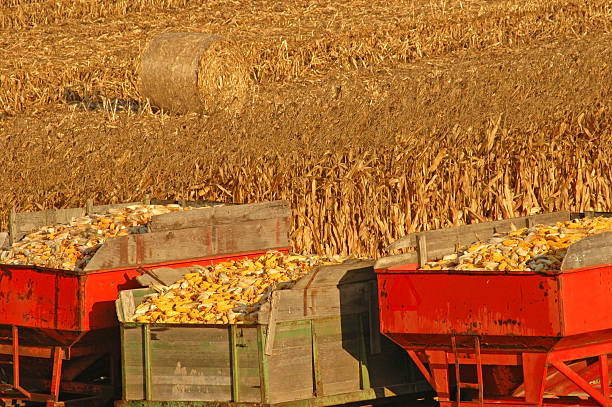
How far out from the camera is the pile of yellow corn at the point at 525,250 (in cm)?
940

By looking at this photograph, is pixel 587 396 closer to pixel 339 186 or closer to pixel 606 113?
pixel 339 186

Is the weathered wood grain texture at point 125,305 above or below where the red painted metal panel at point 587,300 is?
above

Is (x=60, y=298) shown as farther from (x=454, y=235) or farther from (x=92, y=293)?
(x=454, y=235)

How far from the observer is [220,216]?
474 inches

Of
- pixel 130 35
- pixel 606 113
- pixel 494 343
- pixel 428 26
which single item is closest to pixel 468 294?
pixel 494 343

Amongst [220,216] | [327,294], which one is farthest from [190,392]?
[220,216]

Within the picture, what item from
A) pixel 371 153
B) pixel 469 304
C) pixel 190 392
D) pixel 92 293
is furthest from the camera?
pixel 371 153

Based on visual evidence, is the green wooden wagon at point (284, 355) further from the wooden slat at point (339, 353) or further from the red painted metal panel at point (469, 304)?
the red painted metal panel at point (469, 304)

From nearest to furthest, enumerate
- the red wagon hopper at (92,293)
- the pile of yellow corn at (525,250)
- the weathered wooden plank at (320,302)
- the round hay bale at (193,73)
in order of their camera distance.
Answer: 1. the pile of yellow corn at (525,250)
2. the weathered wooden plank at (320,302)
3. the red wagon hopper at (92,293)
4. the round hay bale at (193,73)

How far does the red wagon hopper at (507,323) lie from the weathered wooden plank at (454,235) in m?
0.16

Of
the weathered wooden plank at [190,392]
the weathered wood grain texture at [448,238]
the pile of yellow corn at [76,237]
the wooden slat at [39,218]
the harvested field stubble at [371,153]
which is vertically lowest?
the weathered wooden plank at [190,392]

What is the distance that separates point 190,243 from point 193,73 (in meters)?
10.4

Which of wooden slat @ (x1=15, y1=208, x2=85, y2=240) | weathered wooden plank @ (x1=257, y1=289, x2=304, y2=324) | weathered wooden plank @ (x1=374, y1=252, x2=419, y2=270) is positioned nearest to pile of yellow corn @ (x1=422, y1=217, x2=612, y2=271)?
weathered wooden plank @ (x1=374, y1=252, x2=419, y2=270)

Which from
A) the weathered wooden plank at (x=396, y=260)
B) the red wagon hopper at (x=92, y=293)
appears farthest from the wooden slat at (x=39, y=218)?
the weathered wooden plank at (x=396, y=260)
